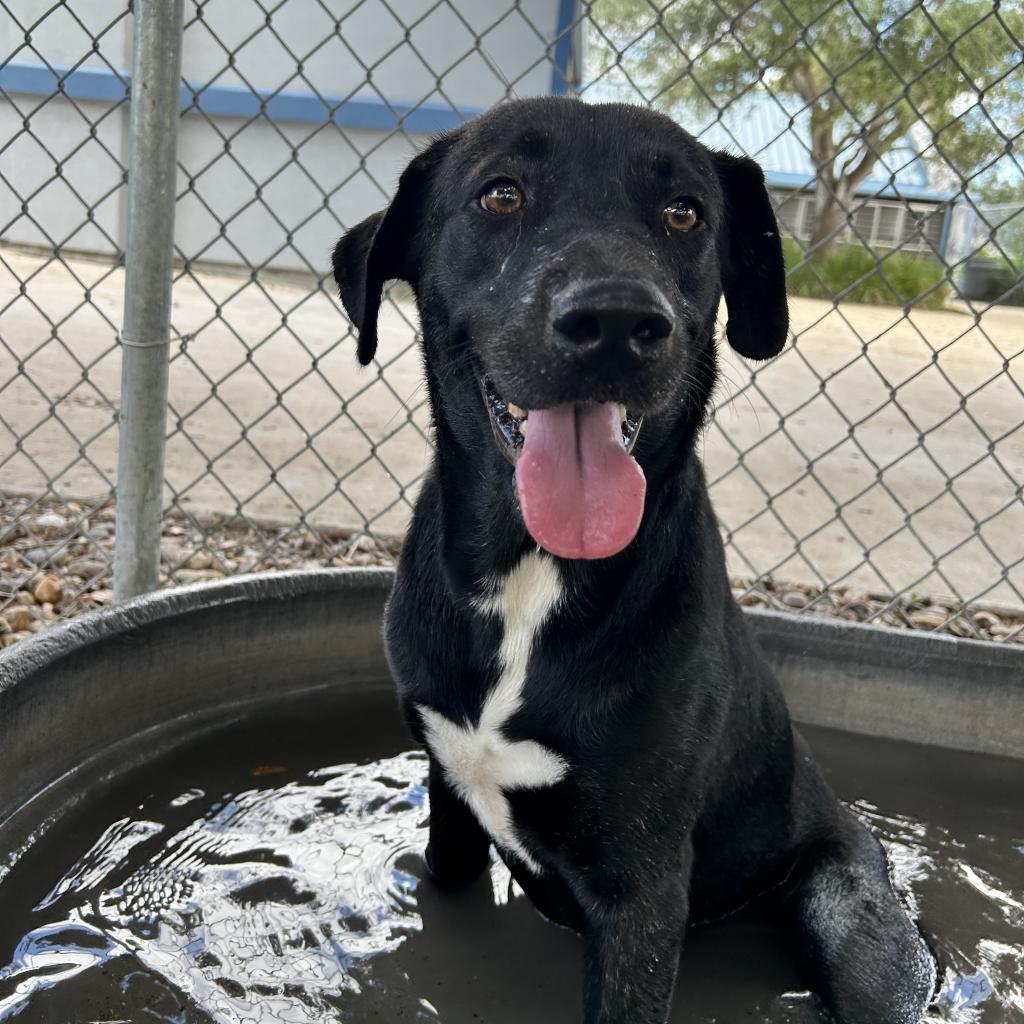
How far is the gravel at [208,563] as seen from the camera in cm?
344

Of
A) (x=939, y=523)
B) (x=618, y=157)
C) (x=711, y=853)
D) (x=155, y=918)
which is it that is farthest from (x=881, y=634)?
(x=939, y=523)

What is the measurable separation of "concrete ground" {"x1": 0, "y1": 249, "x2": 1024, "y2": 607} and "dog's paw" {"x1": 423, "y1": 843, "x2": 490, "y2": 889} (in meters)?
1.01

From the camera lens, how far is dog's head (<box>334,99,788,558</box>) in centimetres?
156

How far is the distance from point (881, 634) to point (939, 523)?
261 cm

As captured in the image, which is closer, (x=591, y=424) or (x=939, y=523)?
(x=591, y=424)

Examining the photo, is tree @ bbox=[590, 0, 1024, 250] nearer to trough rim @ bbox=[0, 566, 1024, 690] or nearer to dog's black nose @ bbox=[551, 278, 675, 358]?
trough rim @ bbox=[0, 566, 1024, 690]

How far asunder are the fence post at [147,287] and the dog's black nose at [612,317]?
52.4 inches

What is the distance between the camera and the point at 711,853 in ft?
6.71

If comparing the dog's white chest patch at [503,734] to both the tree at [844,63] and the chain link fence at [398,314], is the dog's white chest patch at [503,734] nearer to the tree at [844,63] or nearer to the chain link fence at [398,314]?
the chain link fence at [398,314]

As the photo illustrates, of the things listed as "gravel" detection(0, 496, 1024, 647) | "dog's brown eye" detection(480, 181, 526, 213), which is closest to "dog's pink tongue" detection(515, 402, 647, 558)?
"dog's brown eye" detection(480, 181, 526, 213)

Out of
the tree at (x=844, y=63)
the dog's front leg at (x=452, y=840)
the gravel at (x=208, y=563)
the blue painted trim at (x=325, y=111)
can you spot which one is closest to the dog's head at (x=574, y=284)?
the dog's front leg at (x=452, y=840)

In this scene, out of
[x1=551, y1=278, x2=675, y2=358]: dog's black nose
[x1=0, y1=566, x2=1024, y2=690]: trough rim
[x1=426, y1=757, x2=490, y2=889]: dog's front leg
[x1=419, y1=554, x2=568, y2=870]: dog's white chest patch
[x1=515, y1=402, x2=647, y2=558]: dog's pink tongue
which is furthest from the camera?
[x1=0, y1=566, x2=1024, y2=690]: trough rim

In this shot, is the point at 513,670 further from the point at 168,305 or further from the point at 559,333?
the point at 168,305

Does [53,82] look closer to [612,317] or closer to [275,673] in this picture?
[275,673]
